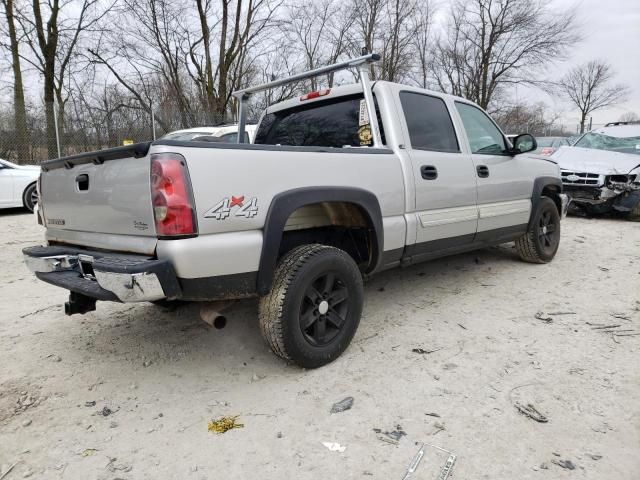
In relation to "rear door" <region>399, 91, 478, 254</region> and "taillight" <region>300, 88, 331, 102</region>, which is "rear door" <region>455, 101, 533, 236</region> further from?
"taillight" <region>300, 88, 331, 102</region>

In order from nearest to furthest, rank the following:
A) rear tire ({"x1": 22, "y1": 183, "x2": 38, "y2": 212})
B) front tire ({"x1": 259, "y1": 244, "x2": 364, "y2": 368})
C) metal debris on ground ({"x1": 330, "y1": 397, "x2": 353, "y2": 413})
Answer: metal debris on ground ({"x1": 330, "y1": 397, "x2": 353, "y2": 413})
front tire ({"x1": 259, "y1": 244, "x2": 364, "y2": 368})
rear tire ({"x1": 22, "y1": 183, "x2": 38, "y2": 212})

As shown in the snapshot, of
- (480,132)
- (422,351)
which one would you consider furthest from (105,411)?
(480,132)


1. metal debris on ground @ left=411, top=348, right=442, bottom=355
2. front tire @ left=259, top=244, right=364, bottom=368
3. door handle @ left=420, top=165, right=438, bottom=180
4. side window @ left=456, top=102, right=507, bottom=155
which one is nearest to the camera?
front tire @ left=259, top=244, right=364, bottom=368

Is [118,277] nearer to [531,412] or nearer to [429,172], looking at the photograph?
[531,412]

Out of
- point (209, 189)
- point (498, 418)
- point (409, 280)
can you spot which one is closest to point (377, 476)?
point (498, 418)

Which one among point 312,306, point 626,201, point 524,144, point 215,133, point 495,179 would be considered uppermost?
point 215,133

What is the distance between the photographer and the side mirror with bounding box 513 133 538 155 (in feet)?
14.4

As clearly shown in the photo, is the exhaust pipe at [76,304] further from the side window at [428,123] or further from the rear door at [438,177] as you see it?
the side window at [428,123]

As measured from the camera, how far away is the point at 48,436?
2217 mm

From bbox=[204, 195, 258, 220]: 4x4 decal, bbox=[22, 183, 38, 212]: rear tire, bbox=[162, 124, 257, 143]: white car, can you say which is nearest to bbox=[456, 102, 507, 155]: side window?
bbox=[204, 195, 258, 220]: 4x4 decal

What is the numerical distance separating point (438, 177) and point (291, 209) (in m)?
1.53

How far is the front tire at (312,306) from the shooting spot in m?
2.58

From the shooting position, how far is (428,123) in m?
3.73

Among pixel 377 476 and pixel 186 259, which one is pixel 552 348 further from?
pixel 186 259
